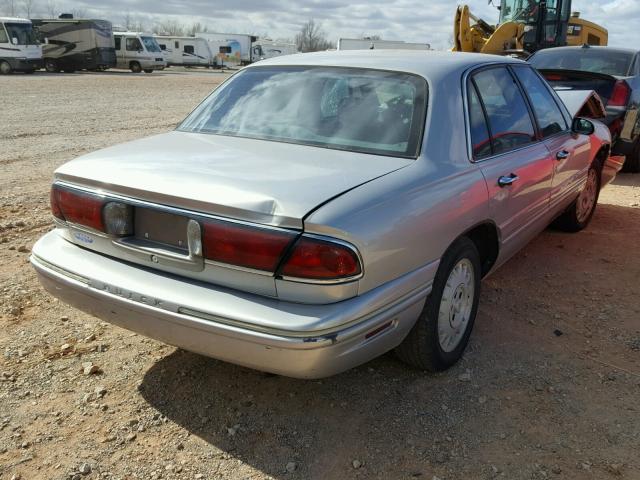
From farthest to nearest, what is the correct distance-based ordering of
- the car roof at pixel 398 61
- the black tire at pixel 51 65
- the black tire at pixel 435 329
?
the black tire at pixel 51 65, the car roof at pixel 398 61, the black tire at pixel 435 329

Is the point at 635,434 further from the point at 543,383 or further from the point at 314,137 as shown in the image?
the point at 314,137

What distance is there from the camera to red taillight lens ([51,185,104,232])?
108 inches

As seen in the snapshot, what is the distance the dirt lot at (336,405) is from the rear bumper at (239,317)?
442 millimetres

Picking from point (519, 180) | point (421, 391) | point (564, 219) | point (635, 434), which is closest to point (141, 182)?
point (421, 391)

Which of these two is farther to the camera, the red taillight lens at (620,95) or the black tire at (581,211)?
the red taillight lens at (620,95)

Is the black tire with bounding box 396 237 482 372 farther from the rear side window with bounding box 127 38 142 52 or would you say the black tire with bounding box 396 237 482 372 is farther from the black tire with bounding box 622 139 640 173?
the rear side window with bounding box 127 38 142 52

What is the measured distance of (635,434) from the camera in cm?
276

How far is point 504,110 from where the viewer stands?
12.1ft

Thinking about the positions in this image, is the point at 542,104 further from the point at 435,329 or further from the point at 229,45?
the point at 229,45

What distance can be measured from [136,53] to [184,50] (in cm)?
1429

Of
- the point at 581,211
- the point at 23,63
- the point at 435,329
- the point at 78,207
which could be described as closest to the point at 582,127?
the point at 581,211

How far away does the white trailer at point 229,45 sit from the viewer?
2202 inches

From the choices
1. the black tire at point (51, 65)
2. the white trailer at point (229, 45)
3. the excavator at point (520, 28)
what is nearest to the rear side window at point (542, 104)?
the excavator at point (520, 28)

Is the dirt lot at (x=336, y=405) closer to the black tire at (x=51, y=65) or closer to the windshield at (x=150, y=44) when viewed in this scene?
the black tire at (x=51, y=65)
